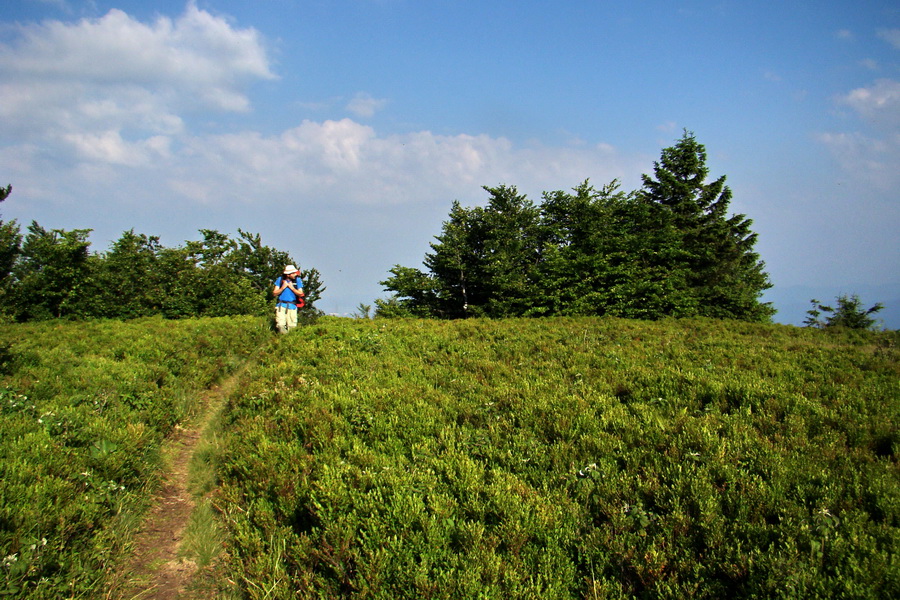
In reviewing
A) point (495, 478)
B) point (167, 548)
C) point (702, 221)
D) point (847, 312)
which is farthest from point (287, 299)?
point (847, 312)

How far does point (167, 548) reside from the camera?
4672 millimetres

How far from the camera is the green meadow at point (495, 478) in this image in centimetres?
339

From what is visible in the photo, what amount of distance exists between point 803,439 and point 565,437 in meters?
2.73

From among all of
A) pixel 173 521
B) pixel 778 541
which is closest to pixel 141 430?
pixel 173 521

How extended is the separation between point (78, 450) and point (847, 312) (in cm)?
6018

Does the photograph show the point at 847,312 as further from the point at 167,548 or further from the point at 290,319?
the point at 167,548

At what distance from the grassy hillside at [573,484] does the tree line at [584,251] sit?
2083cm

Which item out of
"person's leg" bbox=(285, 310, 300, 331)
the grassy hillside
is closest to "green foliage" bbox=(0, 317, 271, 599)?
the grassy hillside

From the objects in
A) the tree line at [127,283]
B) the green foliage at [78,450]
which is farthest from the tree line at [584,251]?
the green foliage at [78,450]

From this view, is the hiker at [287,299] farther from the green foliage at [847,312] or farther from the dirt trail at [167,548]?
the green foliage at [847,312]

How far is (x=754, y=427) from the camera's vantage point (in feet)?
17.9

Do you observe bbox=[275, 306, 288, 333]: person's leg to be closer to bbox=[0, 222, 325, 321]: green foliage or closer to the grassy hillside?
bbox=[0, 222, 325, 321]: green foliage

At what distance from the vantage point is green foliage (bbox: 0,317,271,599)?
3713mm

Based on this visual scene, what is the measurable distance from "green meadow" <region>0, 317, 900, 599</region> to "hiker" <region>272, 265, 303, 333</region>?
6.32 meters
